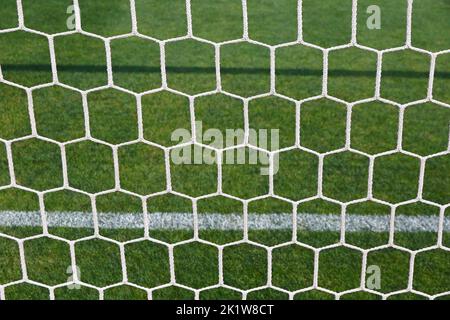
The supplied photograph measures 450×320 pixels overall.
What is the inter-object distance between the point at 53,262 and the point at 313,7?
359cm

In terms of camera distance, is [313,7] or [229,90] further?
[313,7]

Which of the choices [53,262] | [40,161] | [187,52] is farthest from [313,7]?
[53,262]

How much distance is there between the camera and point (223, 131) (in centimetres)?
303

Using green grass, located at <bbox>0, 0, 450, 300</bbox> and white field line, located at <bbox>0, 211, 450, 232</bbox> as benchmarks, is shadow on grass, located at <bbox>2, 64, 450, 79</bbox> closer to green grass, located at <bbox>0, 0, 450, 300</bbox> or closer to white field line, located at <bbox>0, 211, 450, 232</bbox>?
green grass, located at <bbox>0, 0, 450, 300</bbox>

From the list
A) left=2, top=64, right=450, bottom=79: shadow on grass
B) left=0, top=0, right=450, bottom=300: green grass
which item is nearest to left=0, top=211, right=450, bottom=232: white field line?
left=0, top=0, right=450, bottom=300: green grass

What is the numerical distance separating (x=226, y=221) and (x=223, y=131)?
79cm

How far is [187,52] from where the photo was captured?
411cm

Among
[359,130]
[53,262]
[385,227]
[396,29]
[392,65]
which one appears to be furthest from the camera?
[396,29]

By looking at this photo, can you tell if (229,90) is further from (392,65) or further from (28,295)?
(28,295)

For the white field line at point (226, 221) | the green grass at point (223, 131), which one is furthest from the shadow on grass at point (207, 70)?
the white field line at point (226, 221)

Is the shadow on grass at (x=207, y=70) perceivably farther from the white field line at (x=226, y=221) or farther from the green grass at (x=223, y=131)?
the white field line at (x=226, y=221)

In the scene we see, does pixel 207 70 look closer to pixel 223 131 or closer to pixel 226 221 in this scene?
pixel 223 131

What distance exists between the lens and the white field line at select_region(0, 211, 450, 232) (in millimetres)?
A: 2256

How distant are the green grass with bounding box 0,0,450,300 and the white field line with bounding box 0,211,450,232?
0.03m
